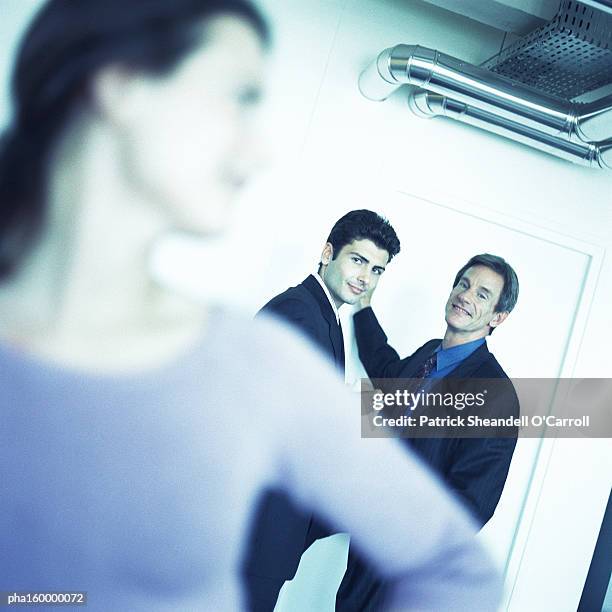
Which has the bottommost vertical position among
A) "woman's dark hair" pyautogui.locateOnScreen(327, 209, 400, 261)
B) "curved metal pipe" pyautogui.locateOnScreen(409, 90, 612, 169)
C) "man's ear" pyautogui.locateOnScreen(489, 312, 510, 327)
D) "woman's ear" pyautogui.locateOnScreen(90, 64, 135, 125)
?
"man's ear" pyautogui.locateOnScreen(489, 312, 510, 327)

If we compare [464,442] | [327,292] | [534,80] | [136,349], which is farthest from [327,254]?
[534,80]

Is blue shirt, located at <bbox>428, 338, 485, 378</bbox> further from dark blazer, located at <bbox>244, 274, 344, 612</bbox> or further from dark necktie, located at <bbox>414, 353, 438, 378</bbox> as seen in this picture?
dark blazer, located at <bbox>244, 274, 344, 612</bbox>

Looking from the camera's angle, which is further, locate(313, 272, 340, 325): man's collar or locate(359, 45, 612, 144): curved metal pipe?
locate(313, 272, 340, 325): man's collar

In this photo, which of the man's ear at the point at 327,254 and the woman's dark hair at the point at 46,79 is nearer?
the woman's dark hair at the point at 46,79

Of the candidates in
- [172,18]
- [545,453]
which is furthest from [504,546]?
[172,18]

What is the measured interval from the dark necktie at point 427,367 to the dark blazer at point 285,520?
257 mm

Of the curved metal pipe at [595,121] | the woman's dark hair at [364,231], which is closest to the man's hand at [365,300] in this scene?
the woman's dark hair at [364,231]

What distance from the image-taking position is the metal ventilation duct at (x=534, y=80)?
1766 mm

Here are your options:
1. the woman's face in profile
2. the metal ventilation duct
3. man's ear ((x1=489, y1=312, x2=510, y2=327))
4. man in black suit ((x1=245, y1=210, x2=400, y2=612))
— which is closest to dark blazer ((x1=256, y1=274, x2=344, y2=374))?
man in black suit ((x1=245, y1=210, x2=400, y2=612))

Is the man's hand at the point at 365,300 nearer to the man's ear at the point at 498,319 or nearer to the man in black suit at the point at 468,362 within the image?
the man in black suit at the point at 468,362

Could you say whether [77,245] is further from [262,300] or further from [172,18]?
[172,18]

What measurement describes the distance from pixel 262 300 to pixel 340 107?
609 mm

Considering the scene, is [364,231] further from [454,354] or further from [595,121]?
[595,121]

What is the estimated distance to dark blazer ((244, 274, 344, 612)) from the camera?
1857 mm
